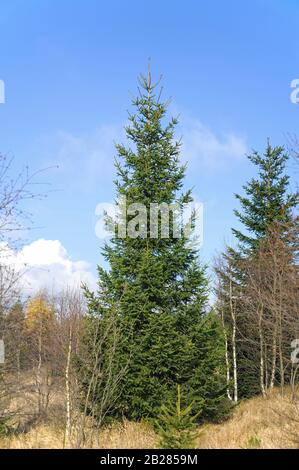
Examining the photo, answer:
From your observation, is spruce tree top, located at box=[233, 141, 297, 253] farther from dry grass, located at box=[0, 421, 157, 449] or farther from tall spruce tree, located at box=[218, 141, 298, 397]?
dry grass, located at box=[0, 421, 157, 449]

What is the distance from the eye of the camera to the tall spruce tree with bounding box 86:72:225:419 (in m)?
12.9

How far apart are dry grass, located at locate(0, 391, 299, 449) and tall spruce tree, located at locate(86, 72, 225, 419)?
962 mm

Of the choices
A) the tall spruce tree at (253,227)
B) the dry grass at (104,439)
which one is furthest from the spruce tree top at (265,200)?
the dry grass at (104,439)

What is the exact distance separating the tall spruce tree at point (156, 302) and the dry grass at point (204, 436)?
0.96 m

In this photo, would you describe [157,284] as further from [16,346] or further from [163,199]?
[16,346]

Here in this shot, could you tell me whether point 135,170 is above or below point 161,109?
below

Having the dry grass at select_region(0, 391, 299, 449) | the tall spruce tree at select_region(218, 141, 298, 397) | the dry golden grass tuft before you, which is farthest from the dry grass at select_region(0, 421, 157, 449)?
the tall spruce tree at select_region(218, 141, 298, 397)

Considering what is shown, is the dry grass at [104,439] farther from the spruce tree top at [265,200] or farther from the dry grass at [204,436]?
the spruce tree top at [265,200]

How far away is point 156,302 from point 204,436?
13.3ft

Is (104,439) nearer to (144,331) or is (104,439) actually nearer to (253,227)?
(144,331)

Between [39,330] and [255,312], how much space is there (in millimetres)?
11918

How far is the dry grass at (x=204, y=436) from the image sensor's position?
33.0 ft

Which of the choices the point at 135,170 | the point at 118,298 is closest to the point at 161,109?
the point at 135,170

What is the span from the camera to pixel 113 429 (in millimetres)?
12445
